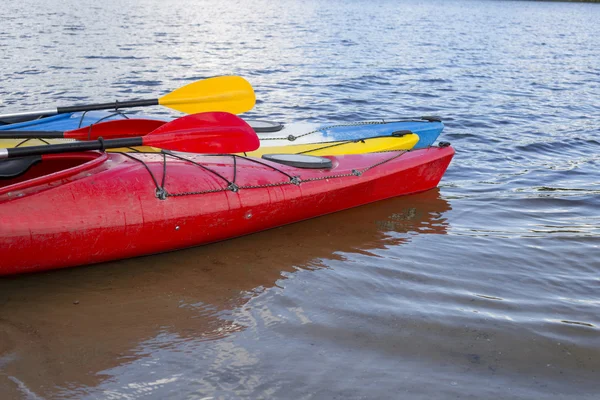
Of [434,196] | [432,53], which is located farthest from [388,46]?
[434,196]

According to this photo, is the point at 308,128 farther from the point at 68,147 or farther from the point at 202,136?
the point at 68,147

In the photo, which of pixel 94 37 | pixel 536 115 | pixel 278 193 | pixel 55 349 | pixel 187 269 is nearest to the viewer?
pixel 55 349

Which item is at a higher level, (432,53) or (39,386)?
(432,53)

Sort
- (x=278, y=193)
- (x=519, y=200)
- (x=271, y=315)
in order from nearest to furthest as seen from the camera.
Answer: (x=271, y=315)
(x=278, y=193)
(x=519, y=200)

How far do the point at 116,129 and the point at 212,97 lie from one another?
2.89ft

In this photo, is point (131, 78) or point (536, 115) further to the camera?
point (131, 78)

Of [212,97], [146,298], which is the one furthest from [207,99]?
[146,298]

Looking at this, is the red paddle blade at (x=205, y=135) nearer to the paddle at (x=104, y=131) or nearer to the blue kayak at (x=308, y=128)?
the paddle at (x=104, y=131)

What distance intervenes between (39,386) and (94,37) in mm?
13418

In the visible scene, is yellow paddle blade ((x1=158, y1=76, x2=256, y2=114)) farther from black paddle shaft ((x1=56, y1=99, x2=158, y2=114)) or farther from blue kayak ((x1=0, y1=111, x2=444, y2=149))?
blue kayak ((x1=0, y1=111, x2=444, y2=149))

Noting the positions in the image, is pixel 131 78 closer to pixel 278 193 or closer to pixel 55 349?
pixel 278 193

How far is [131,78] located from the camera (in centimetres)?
1013

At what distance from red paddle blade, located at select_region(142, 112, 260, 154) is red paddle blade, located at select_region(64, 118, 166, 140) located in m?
0.66

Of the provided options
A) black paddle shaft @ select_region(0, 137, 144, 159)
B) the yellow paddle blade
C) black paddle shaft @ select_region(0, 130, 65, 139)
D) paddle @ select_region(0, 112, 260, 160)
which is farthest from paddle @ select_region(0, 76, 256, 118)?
black paddle shaft @ select_region(0, 137, 144, 159)
